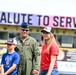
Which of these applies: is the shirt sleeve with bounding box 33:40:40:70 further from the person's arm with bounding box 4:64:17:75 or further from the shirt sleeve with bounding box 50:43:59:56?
the shirt sleeve with bounding box 50:43:59:56

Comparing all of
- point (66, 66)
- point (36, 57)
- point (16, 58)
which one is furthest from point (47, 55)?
point (66, 66)

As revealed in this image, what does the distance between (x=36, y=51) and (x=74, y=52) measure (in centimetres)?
982

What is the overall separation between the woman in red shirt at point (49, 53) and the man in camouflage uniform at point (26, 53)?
538 millimetres

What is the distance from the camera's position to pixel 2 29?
60.3 ft

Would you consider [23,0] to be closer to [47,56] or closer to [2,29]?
[2,29]

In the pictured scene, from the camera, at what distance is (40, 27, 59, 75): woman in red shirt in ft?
20.1

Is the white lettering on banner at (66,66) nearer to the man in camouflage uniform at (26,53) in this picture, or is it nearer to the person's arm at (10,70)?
the man in camouflage uniform at (26,53)

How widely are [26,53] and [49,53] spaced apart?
0.73 meters

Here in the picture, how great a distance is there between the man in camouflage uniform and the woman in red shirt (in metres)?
0.54

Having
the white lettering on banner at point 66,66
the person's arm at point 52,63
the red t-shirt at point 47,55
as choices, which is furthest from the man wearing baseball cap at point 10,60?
the white lettering on banner at point 66,66

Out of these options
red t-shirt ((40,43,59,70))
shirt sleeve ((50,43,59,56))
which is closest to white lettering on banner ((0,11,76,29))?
red t-shirt ((40,43,59,70))

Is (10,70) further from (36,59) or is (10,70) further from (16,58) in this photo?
(36,59)

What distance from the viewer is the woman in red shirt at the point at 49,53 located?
614 centimetres

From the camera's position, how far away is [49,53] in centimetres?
622
